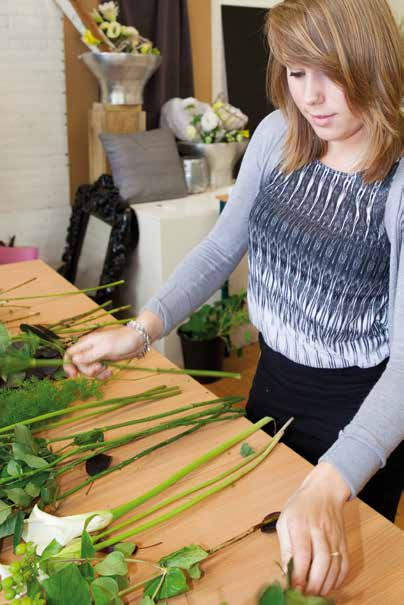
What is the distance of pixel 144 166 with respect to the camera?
3.32 m

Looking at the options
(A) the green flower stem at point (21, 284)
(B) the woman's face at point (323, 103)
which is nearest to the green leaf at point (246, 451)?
(B) the woman's face at point (323, 103)

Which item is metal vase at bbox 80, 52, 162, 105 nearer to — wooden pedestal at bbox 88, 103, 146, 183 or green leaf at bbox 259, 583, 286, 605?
wooden pedestal at bbox 88, 103, 146, 183

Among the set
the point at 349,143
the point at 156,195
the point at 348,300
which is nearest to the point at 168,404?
the point at 348,300

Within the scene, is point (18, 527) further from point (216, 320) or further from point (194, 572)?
point (216, 320)

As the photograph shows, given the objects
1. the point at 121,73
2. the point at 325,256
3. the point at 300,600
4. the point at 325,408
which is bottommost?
the point at 325,408

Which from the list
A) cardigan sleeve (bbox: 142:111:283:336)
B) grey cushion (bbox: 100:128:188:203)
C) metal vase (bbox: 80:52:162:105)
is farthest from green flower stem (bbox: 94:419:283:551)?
metal vase (bbox: 80:52:162:105)

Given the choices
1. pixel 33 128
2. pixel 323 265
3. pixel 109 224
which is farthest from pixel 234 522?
pixel 33 128

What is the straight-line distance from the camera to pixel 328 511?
0.83 meters

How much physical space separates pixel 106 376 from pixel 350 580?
1.98ft

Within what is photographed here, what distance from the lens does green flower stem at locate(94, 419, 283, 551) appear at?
0.89 m

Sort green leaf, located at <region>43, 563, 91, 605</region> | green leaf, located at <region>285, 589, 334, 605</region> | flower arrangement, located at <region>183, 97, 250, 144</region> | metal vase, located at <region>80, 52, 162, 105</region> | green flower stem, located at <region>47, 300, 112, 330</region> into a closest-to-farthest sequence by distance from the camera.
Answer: green leaf, located at <region>285, 589, 334, 605</region> < green leaf, located at <region>43, 563, 91, 605</region> < green flower stem, located at <region>47, 300, 112, 330</region> < metal vase, located at <region>80, 52, 162, 105</region> < flower arrangement, located at <region>183, 97, 250, 144</region>

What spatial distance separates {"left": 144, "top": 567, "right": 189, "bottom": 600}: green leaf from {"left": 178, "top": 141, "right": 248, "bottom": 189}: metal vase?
301 cm

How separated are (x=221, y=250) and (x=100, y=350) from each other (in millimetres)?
391

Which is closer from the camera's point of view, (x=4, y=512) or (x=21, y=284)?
(x=4, y=512)
